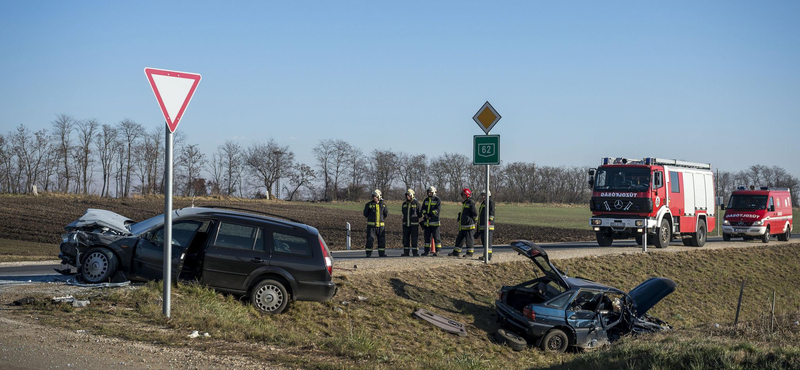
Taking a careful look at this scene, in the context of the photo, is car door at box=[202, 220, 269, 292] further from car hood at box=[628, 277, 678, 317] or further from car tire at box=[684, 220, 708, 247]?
car tire at box=[684, 220, 708, 247]

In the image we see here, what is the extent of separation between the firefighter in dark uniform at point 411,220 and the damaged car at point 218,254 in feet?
23.3

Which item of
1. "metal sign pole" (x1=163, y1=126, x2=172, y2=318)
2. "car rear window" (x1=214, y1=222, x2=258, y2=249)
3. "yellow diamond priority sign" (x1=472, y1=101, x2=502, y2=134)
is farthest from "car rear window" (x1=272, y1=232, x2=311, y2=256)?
"yellow diamond priority sign" (x1=472, y1=101, x2=502, y2=134)

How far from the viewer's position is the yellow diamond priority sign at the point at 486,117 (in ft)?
50.3

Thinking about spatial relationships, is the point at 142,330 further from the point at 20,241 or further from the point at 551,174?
the point at 551,174

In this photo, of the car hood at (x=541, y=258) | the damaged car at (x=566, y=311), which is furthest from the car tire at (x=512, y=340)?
the car hood at (x=541, y=258)

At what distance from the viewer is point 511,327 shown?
12.5 m

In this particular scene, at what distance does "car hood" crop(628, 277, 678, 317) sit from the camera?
1295 cm

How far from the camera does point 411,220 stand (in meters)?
17.6

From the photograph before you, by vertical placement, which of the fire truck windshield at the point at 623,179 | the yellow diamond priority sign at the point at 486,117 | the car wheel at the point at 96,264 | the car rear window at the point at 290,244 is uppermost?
the yellow diamond priority sign at the point at 486,117

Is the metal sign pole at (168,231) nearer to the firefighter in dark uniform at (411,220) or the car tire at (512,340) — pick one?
the car tire at (512,340)

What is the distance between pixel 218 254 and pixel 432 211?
8229 millimetres

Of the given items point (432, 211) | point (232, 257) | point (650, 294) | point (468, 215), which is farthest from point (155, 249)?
point (650, 294)

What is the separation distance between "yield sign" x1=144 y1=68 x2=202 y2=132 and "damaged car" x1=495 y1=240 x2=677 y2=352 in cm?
727

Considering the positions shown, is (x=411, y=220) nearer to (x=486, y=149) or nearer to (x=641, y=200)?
(x=486, y=149)
